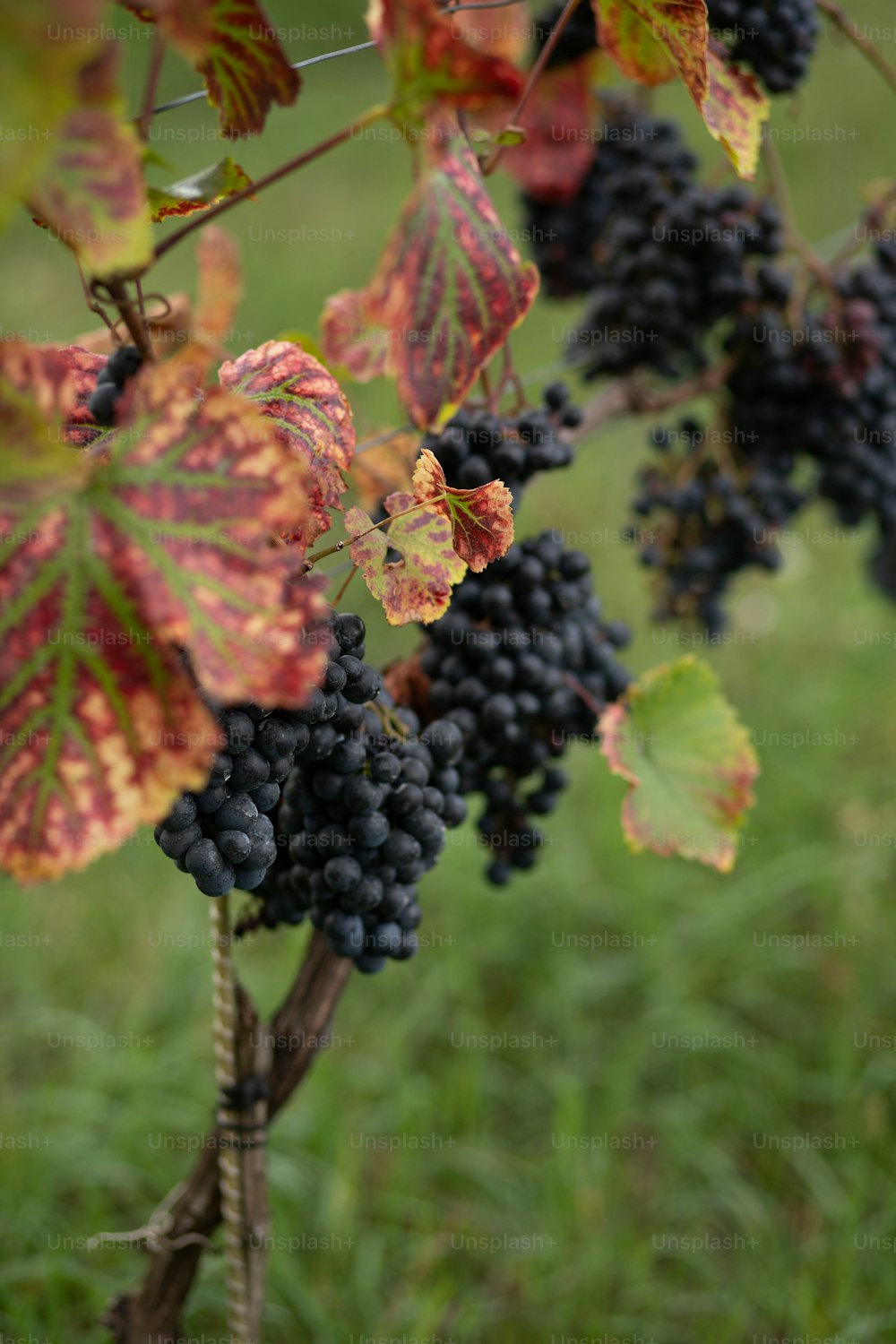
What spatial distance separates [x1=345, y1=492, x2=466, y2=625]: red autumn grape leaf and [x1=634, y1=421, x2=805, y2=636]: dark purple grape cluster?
797mm

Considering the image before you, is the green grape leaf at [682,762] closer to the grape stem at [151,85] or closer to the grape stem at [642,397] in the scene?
the grape stem at [642,397]

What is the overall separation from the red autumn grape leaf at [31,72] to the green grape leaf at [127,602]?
0.11m

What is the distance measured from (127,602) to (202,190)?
35 cm

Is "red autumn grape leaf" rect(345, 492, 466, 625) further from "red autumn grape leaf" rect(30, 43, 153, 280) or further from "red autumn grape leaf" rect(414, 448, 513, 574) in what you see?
"red autumn grape leaf" rect(30, 43, 153, 280)

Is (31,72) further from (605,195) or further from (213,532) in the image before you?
(605,195)

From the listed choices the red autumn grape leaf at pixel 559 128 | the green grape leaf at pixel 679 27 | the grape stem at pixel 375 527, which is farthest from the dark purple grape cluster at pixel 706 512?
the grape stem at pixel 375 527

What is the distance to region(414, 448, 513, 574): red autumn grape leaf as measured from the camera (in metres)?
0.71

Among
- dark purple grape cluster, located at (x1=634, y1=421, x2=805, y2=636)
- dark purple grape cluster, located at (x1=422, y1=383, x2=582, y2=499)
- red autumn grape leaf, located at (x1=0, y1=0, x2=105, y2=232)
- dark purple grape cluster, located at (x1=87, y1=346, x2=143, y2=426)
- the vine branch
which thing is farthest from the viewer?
dark purple grape cluster, located at (x1=634, y1=421, x2=805, y2=636)

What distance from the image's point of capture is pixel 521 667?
38.0 inches

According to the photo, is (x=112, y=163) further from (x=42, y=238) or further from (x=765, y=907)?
(x=42, y=238)

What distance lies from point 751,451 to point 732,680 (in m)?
1.50

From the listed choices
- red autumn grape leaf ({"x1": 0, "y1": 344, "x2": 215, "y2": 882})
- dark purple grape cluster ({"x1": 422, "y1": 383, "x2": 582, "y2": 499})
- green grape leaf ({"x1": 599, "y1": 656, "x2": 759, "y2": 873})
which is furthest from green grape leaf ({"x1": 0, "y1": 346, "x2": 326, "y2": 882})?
green grape leaf ({"x1": 599, "y1": 656, "x2": 759, "y2": 873})

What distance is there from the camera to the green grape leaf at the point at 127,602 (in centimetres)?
47

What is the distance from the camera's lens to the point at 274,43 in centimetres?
61
